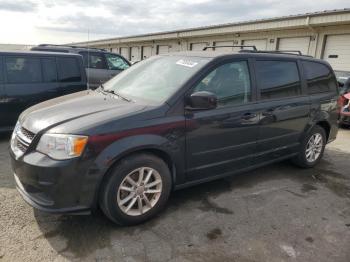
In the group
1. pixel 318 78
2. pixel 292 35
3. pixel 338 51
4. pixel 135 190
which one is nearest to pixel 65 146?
pixel 135 190

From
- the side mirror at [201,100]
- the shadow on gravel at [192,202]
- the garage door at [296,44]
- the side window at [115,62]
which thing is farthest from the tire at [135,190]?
the garage door at [296,44]

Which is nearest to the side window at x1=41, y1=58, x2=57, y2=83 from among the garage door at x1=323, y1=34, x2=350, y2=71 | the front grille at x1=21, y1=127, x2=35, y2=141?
the front grille at x1=21, y1=127, x2=35, y2=141

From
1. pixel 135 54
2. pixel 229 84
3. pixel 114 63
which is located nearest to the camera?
pixel 229 84

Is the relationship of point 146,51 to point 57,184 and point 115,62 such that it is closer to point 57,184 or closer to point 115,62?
point 115,62

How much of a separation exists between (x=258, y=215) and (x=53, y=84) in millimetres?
4524

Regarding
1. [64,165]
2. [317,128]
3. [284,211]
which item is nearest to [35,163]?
[64,165]

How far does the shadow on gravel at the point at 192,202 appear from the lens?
9.47 ft

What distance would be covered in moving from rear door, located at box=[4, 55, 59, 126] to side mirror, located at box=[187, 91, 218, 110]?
12.4ft

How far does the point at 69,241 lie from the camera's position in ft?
9.47

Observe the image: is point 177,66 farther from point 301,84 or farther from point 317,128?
point 317,128

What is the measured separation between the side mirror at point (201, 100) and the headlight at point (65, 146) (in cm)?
112

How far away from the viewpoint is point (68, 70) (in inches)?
252

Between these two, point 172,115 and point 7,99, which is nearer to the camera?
point 172,115

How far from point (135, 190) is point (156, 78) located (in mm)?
1356
